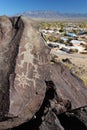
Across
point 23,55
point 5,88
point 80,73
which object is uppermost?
point 23,55

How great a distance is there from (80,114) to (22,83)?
88.6 inches

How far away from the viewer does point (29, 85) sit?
9.91 meters

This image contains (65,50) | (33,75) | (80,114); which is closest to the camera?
(33,75)

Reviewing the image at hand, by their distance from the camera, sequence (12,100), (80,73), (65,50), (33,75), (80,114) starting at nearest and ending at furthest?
(12,100), (33,75), (80,114), (80,73), (65,50)

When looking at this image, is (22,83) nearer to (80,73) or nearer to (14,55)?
(14,55)

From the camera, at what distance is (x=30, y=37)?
1045 centimetres

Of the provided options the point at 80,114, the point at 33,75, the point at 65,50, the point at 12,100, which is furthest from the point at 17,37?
the point at 65,50

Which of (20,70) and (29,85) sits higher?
(20,70)

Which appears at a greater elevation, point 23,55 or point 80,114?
point 23,55

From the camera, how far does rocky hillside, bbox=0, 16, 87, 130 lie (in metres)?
9.62

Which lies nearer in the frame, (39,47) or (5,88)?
(5,88)

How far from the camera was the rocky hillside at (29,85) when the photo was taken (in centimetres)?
962

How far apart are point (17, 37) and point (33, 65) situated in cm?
97

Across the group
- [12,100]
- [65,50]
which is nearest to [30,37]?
[12,100]
